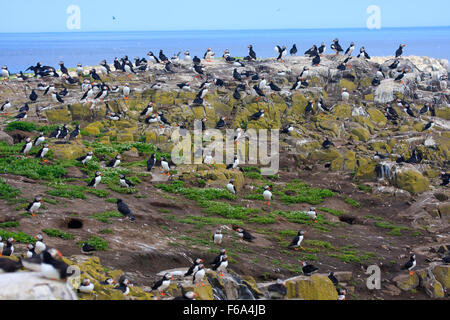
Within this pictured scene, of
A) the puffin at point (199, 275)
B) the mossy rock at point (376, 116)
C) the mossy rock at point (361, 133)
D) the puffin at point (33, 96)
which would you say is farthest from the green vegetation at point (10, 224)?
the mossy rock at point (376, 116)

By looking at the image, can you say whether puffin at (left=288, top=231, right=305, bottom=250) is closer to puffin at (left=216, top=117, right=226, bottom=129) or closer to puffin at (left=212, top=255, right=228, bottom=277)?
puffin at (left=212, top=255, right=228, bottom=277)

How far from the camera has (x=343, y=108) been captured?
38.1 metres

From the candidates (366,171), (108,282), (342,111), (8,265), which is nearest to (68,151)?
(108,282)

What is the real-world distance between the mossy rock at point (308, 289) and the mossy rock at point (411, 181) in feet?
45.8

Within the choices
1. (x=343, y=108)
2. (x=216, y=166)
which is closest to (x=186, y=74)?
(x=343, y=108)

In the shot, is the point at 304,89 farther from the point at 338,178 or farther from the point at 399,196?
the point at 399,196

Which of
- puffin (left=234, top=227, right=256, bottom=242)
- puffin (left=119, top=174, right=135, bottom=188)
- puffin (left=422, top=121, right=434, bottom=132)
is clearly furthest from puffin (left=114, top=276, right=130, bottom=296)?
puffin (left=422, top=121, right=434, bottom=132)

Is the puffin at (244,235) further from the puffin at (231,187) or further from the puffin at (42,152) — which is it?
the puffin at (42,152)

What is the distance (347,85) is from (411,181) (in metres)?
16.0

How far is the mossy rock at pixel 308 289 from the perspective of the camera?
14.6 m

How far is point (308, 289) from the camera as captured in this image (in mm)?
14742

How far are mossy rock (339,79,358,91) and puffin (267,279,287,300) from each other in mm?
29477
